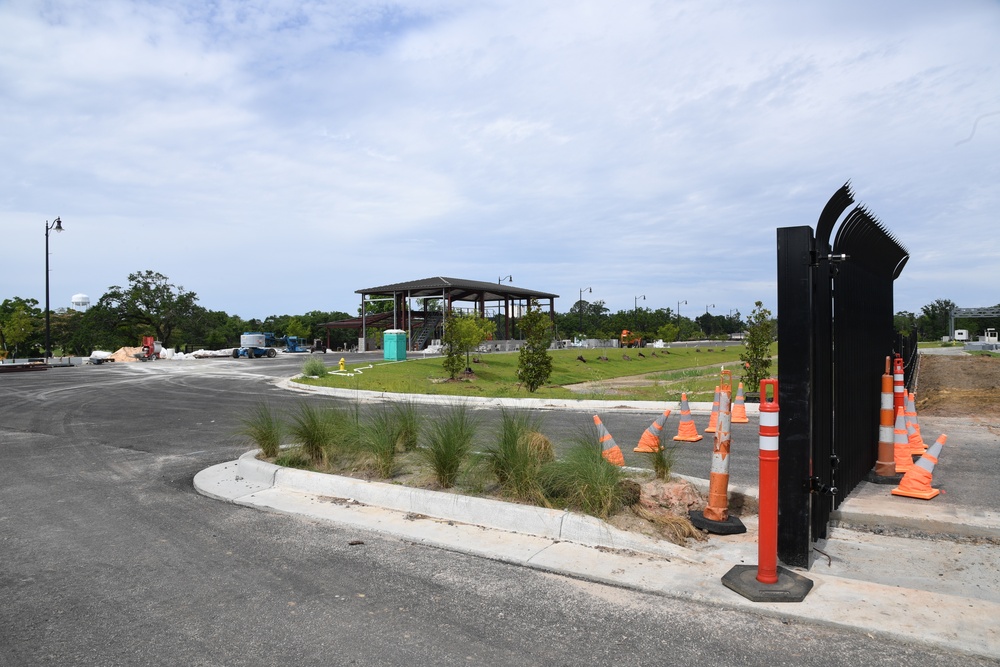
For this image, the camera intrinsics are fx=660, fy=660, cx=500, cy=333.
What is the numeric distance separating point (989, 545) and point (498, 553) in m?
4.07

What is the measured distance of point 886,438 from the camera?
7.73m

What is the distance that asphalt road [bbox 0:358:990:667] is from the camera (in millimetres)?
3631

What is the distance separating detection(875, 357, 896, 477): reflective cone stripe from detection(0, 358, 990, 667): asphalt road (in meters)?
4.67

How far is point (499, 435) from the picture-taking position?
22.8 ft

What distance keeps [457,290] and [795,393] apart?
60.3 m

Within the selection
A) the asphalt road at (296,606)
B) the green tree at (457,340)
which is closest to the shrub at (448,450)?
the asphalt road at (296,606)

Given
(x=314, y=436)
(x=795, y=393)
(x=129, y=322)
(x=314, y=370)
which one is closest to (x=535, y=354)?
(x=314, y=370)

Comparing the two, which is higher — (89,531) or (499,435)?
(499,435)

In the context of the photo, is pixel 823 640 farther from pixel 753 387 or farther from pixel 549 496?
pixel 753 387

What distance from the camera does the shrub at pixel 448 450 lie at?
679cm

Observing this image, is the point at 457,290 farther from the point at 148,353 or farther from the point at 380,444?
the point at 380,444

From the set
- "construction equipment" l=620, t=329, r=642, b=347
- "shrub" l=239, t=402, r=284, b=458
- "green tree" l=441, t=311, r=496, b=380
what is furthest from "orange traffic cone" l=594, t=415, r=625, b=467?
"construction equipment" l=620, t=329, r=642, b=347

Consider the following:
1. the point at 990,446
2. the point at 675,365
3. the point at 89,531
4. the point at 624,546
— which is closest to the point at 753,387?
the point at 990,446

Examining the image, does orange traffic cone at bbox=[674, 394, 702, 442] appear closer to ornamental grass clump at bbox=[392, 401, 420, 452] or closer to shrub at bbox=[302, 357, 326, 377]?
ornamental grass clump at bbox=[392, 401, 420, 452]
